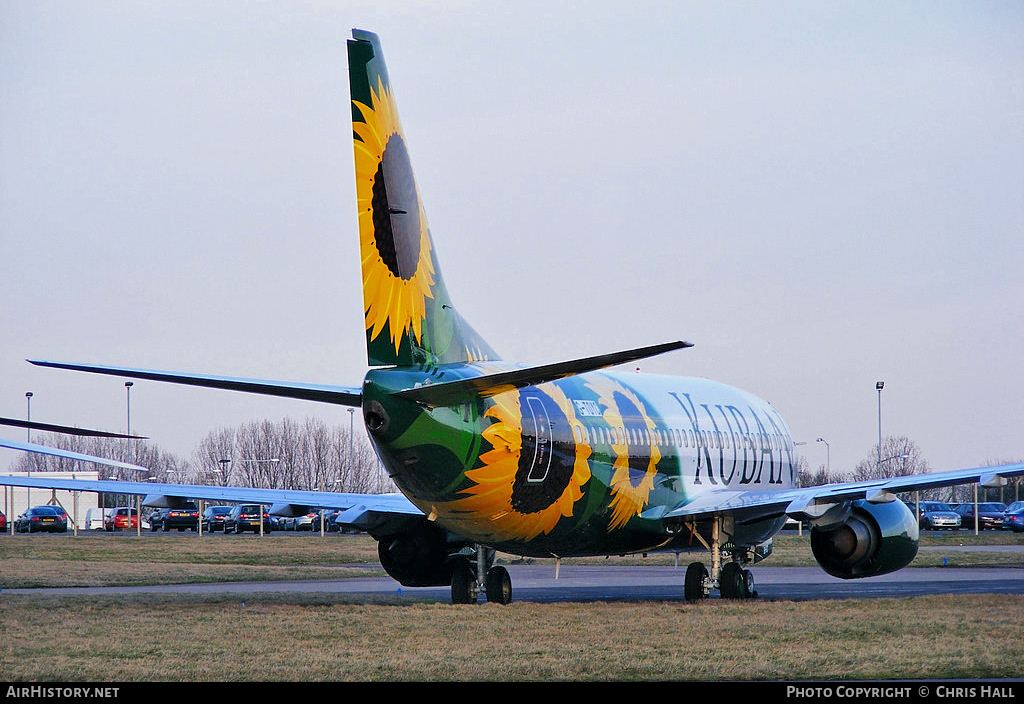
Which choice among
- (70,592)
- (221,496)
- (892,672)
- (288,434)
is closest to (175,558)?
(70,592)

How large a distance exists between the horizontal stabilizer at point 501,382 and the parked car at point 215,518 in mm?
59323

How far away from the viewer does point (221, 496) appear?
2092cm

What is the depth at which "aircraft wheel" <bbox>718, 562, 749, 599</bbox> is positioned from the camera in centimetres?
2264

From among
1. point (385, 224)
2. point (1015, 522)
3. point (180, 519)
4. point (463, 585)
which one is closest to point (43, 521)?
point (180, 519)

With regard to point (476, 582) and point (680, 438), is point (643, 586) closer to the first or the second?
point (680, 438)

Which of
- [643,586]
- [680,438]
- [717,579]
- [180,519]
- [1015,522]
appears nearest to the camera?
[717,579]

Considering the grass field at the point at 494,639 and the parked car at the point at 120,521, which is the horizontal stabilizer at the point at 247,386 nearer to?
the grass field at the point at 494,639

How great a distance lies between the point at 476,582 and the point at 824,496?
5.87 m

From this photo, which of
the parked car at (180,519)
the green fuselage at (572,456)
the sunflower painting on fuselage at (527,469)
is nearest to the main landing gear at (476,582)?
the green fuselage at (572,456)

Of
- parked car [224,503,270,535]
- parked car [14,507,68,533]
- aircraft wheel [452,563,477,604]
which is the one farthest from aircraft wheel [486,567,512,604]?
parked car [14,507,68,533]

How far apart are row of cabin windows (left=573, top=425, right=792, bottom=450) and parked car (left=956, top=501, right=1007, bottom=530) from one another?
3946cm

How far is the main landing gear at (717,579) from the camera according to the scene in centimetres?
2200

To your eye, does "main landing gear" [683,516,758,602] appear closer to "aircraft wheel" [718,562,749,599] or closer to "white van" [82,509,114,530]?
"aircraft wheel" [718,562,749,599]

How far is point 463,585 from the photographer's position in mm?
21297
